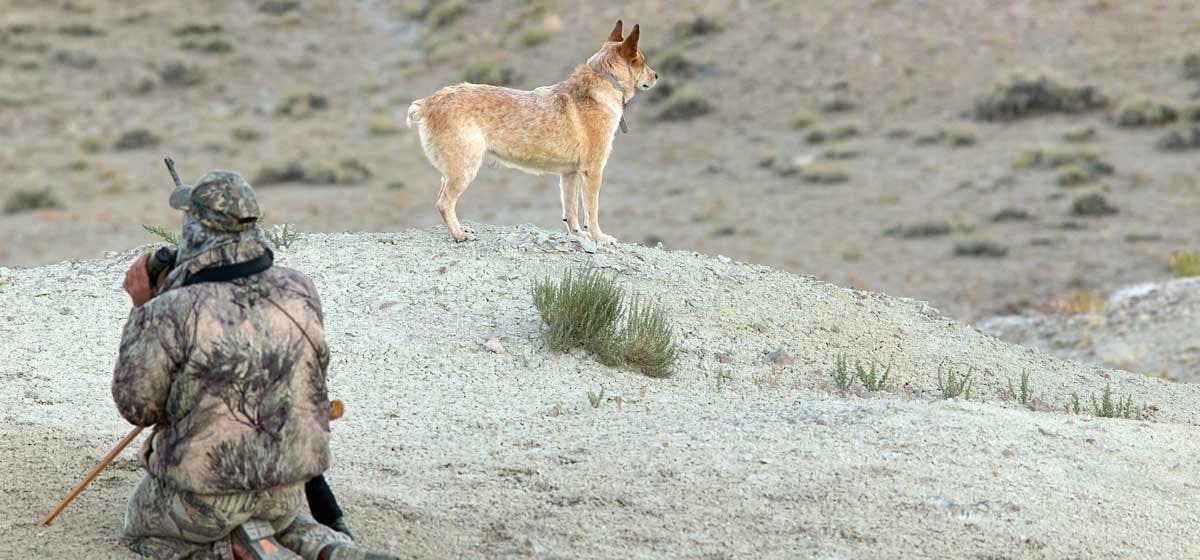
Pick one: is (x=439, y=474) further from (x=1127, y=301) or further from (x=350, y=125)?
(x=350, y=125)

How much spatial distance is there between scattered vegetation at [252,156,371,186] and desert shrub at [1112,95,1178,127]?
47.8 feet

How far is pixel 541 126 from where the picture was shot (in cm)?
968

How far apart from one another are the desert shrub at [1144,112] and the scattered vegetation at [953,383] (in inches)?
751

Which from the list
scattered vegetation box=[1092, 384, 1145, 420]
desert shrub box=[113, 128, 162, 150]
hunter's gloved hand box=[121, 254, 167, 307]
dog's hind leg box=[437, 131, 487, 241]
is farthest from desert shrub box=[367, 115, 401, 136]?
hunter's gloved hand box=[121, 254, 167, 307]

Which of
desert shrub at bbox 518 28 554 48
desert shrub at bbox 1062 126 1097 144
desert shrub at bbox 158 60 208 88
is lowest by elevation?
desert shrub at bbox 158 60 208 88

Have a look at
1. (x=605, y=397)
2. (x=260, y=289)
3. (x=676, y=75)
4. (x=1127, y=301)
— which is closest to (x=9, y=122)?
(x=676, y=75)

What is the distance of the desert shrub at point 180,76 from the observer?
35.8 meters

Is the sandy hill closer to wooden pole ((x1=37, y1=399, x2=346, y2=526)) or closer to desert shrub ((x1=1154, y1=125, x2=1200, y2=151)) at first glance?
wooden pole ((x1=37, y1=399, x2=346, y2=526))

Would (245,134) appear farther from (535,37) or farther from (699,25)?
(699,25)

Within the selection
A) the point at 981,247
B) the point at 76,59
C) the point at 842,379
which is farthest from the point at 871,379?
the point at 76,59

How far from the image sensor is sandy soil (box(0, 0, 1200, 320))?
2217 centimetres

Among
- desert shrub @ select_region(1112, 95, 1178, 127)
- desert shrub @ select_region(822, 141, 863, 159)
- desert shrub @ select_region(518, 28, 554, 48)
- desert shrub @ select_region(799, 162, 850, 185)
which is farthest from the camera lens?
desert shrub @ select_region(518, 28, 554, 48)

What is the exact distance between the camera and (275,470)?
4832 millimetres

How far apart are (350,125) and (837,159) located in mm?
11354
